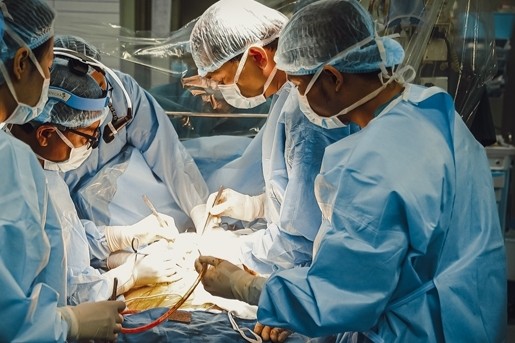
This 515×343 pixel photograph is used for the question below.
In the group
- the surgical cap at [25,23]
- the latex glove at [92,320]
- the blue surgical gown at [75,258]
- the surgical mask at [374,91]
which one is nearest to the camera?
the surgical cap at [25,23]

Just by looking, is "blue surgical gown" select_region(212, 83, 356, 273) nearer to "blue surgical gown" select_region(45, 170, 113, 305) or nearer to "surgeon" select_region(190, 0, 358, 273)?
"surgeon" select_region(190, 0, 358, 273)

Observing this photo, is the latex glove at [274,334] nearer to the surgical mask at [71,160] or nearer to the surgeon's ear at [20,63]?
the surgical mask at [71,160]

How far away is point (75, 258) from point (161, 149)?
817mm

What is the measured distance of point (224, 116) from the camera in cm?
322

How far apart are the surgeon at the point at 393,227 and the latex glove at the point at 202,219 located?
0.99 meters

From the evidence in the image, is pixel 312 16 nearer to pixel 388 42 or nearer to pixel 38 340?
pixel 388 42

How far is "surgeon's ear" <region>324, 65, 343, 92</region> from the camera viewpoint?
184cm

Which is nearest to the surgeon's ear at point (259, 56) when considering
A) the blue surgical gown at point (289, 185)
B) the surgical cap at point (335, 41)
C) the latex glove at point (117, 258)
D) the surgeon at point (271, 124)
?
the surgeon at point (271, 124)

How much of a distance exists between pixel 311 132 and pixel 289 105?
0.21 metres

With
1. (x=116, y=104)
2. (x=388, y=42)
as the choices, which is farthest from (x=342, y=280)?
(x=116, y=104)

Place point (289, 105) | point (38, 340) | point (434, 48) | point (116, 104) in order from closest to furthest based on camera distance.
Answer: point (38, 340), point (289, 105), point (434, 48), point (116, 104)

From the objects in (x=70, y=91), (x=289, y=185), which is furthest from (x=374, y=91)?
(x=70, y=91)

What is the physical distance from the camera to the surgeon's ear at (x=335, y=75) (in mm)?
1839

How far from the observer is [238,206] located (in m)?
2.86
